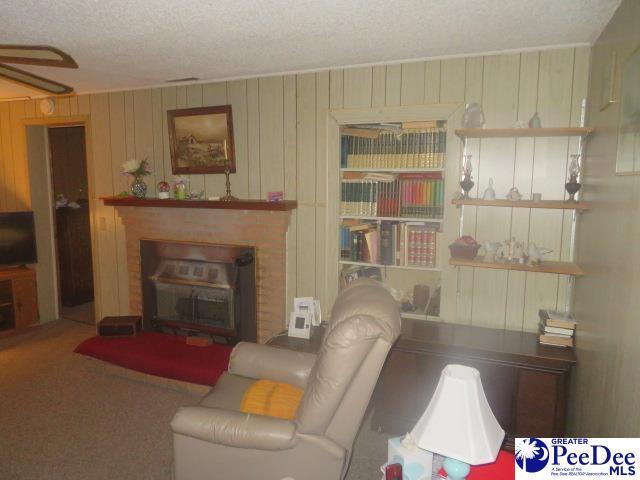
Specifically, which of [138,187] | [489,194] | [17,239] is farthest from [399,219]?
[17,239]

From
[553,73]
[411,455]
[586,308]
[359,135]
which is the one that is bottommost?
[411,455]

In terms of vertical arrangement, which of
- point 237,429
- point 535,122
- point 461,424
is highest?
point 535,122

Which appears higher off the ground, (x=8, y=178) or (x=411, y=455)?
(x=8, y=178)

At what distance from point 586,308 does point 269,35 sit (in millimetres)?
2330

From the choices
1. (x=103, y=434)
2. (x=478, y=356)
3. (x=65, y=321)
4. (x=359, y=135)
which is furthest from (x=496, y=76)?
(x=65, y=321)

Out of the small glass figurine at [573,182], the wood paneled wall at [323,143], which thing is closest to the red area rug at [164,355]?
the wood paneled wall at [323,143]

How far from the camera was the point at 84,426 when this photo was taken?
9.44 ft

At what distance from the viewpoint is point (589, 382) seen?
212 cm

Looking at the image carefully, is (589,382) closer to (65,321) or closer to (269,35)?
(269,35)

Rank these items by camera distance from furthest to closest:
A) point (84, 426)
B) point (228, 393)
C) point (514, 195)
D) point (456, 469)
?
point (84, 426)
point (514, 195)
point (228, 393)
point (456, 469)

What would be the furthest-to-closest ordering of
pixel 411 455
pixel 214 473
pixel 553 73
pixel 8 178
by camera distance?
pixel 8 178
pixel 553 73
pixel 214 473
pixel 411 455

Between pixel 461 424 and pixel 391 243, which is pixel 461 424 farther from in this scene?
pixel 391 243

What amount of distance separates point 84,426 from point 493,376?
8.69 feet

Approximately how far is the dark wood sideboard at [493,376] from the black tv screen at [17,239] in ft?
13.3
